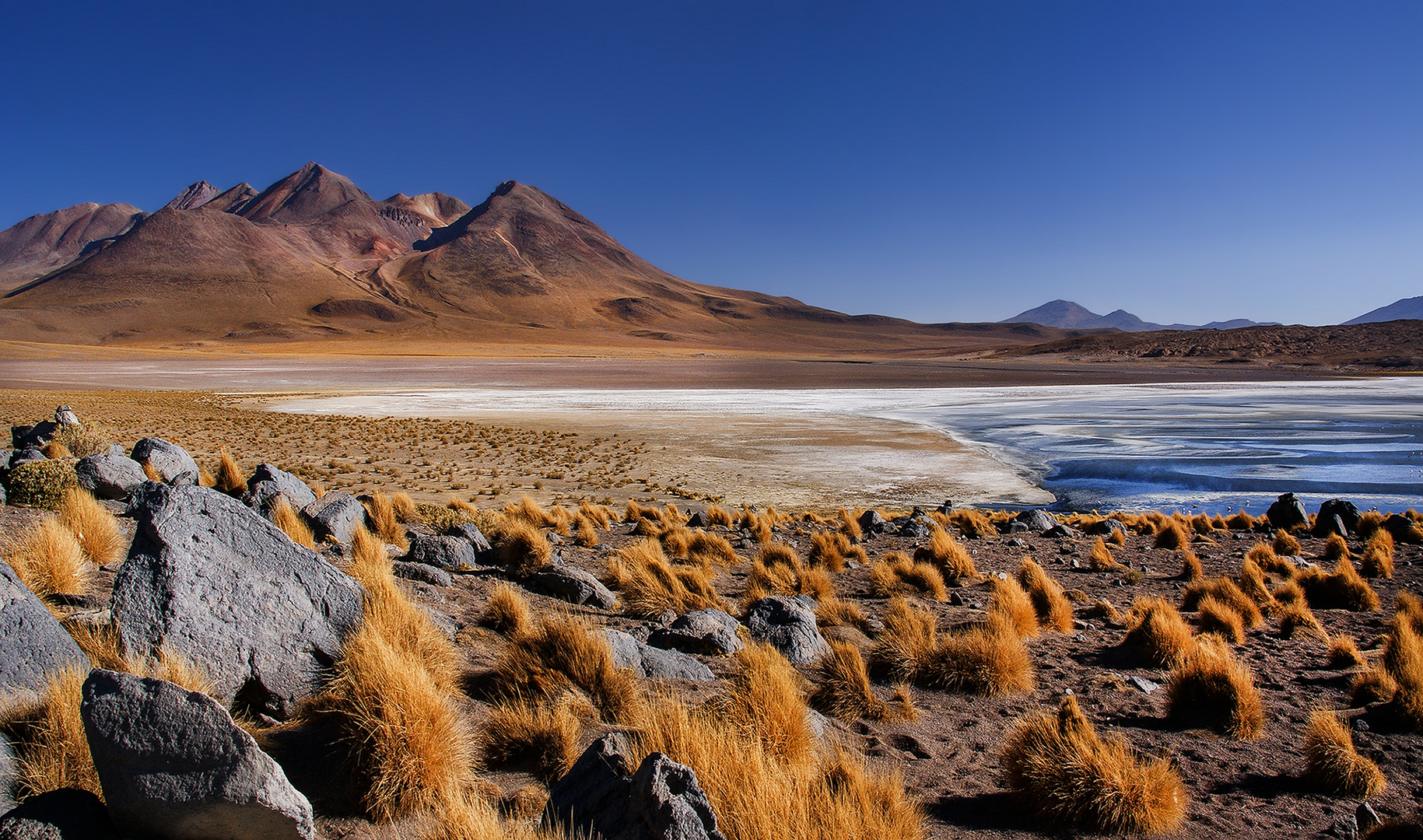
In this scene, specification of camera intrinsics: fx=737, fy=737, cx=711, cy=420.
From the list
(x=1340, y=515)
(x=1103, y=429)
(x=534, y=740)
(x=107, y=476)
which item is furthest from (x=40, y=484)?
(x=1103, y=429)

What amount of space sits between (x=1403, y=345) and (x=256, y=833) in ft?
404

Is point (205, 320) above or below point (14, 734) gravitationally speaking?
above

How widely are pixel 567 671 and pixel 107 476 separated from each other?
8551 mm

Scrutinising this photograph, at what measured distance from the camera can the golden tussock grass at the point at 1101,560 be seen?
1014cm

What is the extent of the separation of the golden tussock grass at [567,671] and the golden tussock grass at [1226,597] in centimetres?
648

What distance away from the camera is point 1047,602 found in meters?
7.68

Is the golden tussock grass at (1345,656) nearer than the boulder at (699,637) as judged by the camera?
No

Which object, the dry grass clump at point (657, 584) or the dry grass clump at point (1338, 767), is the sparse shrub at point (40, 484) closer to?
the dry grass clump at point (657, 584)

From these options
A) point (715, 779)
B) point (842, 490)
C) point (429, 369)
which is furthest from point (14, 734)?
point (429, 369)

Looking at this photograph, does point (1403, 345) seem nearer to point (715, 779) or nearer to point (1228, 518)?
point (1228, 518)

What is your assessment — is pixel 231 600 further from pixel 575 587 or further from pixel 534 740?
pixel 575 587

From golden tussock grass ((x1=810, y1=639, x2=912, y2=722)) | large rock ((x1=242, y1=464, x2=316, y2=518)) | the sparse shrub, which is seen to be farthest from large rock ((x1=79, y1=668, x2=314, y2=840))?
the sparse shrub

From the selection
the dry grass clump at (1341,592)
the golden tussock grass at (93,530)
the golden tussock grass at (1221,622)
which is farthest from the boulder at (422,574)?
the dry grass clump at (1341,592)

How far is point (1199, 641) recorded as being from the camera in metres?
6.16
